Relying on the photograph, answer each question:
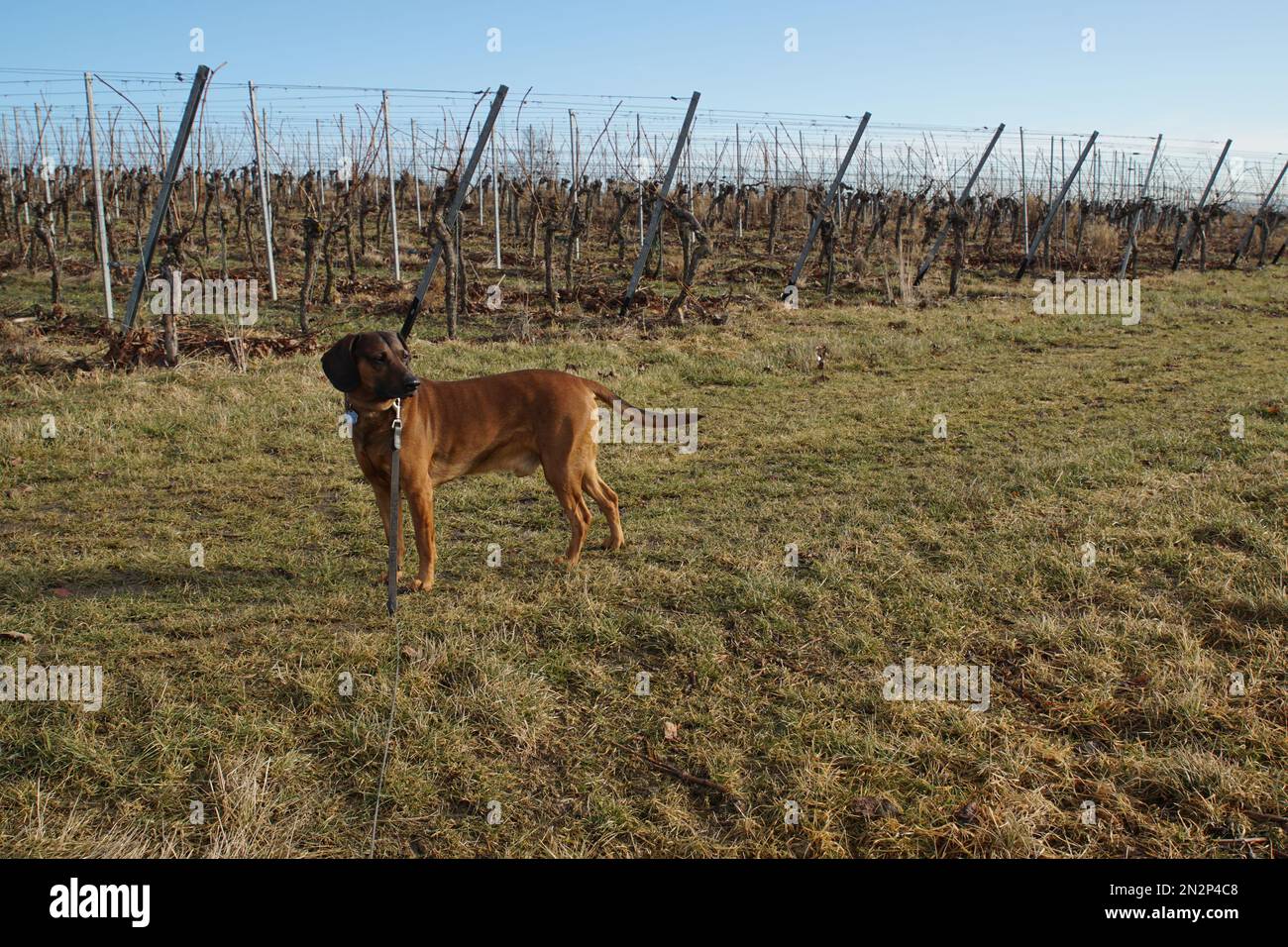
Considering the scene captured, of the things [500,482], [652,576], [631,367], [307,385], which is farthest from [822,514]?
[307,385]

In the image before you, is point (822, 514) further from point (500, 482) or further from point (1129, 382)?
point (1129, 382)

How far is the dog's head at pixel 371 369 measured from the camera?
171 inches

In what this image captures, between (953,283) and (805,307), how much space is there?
3.57 meters

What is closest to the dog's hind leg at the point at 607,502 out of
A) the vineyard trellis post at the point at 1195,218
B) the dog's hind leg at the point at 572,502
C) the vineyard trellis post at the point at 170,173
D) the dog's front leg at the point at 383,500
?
the dog's hind leg at the point at 572,502

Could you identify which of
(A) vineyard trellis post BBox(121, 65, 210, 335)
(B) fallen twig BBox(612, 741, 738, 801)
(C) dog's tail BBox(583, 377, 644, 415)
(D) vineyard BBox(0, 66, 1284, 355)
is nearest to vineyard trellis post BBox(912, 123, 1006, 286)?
(D) vineyard BBox(0, 66, 1284, 355)

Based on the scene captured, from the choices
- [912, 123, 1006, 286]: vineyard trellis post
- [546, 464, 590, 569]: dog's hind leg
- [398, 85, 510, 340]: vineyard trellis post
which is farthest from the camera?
[912, 123, 1006, 286]: vineyard trellis post

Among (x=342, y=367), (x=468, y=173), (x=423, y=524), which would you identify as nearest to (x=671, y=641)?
(x=423, y=524)

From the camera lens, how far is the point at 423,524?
15.7 feet

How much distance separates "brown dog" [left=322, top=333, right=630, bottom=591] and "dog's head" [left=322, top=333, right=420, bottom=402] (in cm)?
3

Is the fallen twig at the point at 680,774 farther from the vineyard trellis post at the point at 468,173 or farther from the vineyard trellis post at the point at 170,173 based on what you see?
the vineyard trellis post at the point at 170,173

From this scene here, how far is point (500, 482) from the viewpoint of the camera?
6820mm

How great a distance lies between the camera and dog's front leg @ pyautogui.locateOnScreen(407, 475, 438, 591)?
4.77 metres

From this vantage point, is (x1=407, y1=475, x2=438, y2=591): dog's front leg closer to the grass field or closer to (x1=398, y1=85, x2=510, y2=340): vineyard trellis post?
the grass field

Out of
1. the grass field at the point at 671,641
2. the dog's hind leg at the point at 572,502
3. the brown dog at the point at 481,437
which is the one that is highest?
the brown dog at the point at 481,437
